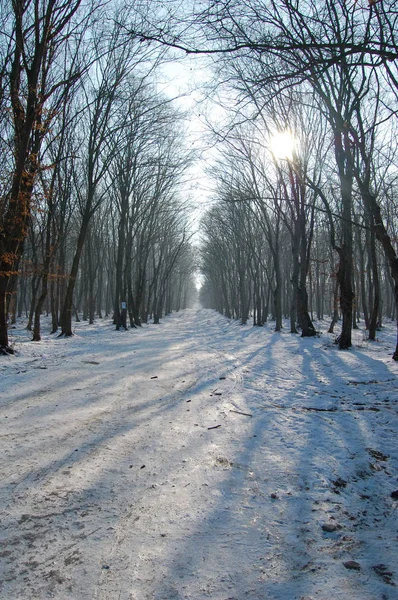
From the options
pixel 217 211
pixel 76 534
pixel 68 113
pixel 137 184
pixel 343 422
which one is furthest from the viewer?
pixel 217 211

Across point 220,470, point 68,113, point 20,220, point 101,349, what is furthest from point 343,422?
point 68,113

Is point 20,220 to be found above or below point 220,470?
above

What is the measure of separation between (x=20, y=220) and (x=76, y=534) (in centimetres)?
821

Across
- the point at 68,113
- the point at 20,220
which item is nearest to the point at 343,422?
the point at 20,220

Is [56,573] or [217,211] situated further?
[217,211]

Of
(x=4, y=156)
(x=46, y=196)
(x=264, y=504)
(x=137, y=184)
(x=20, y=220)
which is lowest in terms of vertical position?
(x=264, y=504)

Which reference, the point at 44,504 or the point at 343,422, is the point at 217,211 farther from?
the point at 44,504

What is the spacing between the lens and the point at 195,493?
2.93 m

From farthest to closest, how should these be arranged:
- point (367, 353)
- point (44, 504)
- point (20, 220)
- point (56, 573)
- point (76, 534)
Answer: point (367, 353)
point (20, 220)
point (44, 504)
point (76, 534)
point (56, 573)

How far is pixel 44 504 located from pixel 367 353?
10.00m

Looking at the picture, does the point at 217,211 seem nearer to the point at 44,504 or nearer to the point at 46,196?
the point at 46,196

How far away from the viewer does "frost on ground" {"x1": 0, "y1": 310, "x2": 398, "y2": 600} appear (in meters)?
2.05

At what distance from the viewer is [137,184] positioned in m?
20.8

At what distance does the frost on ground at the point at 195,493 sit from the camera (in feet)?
6.73
